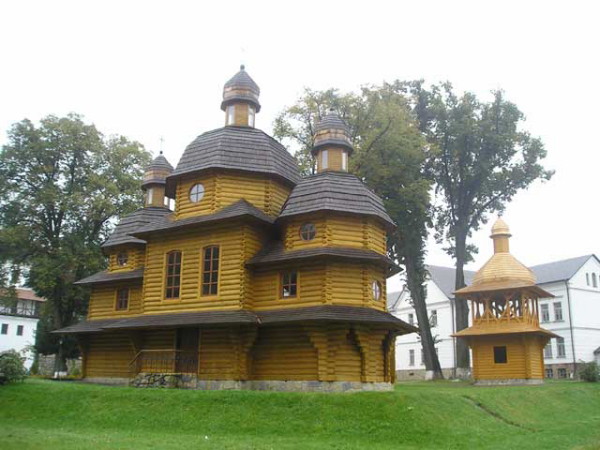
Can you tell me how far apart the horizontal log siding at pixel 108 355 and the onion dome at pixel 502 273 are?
54.6ft

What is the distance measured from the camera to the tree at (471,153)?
110 feet

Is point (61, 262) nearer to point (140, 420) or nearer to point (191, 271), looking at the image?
point (191, 271)

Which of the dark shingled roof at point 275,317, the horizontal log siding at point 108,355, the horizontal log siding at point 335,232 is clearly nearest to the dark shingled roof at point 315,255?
the horizontal log siding at point 335,232

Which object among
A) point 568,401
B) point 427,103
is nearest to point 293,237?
point 568,401

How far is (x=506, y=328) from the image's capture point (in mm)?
27859

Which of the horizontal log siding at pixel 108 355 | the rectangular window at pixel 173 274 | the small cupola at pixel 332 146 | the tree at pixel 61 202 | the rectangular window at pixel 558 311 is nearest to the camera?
the rectangular window at pixel 173 274

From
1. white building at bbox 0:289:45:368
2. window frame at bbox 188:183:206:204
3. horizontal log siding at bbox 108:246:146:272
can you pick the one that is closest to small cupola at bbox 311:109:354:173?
window frame at bbox 188:183:206:204

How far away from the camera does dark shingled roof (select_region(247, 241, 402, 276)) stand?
19.0m

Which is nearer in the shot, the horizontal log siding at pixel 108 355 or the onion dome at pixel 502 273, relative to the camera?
the horizontal log siding at pixel 108 355

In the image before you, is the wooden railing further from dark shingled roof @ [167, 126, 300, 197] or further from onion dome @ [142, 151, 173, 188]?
onion dome @ [142, 151, 173, 188]

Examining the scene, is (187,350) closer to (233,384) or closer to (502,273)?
(233,384)

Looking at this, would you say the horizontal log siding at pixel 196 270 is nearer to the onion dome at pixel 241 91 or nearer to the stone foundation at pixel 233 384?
the stone foundation at pixel 233 384

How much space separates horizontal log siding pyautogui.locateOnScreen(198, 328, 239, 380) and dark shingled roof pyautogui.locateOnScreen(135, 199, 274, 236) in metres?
3.78

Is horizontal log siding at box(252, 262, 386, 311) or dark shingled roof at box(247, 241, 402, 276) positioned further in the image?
horizontal log siding at box(252, 262, 386, 311)
